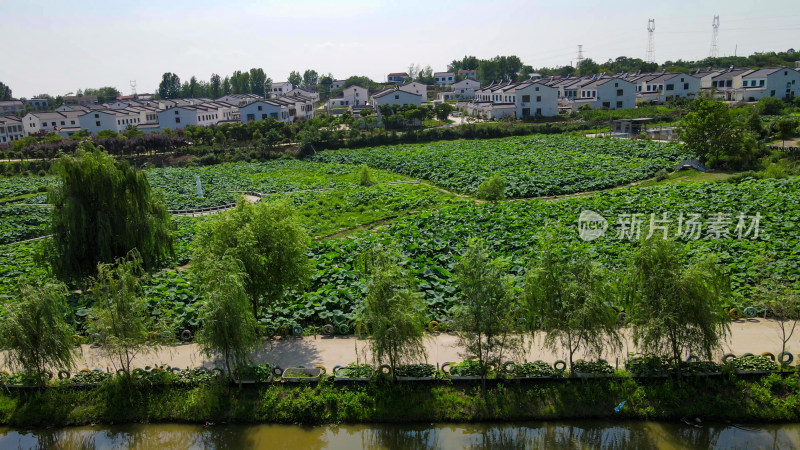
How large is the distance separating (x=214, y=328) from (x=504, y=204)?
61.4 feet

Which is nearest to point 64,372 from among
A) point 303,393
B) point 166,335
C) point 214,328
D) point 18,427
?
point 18,427

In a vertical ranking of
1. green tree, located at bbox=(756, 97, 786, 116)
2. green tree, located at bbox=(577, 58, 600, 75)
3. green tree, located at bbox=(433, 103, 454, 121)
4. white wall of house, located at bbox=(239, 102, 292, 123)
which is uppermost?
green tree, located at bbox=(577, 58, 600, 75)

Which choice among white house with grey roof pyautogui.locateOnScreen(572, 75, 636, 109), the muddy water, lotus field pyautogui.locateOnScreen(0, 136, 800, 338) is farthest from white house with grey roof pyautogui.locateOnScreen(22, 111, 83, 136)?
the muddy water

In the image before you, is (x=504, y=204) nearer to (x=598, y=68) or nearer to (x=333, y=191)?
(x=333, y=191)

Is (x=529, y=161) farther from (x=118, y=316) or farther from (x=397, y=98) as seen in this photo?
(x=397, y=98)

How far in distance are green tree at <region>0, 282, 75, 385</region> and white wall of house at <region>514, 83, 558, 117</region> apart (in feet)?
198

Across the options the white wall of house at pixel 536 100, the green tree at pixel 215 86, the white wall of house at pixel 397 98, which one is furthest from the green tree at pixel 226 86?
the white wall of house at pixel 536 100

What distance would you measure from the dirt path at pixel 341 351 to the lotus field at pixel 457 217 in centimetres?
90

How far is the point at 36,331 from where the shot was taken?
12.4m

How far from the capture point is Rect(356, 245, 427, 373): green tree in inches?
463

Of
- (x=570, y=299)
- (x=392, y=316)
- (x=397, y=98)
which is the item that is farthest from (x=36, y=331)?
(x=397, y=98)

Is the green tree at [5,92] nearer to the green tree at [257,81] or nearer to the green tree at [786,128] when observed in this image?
the green tree at [257,81]

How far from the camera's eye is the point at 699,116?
36.3 m

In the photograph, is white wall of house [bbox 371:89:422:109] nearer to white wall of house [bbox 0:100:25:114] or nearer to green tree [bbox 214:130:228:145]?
green tree [bbox 214:130:228:145]
